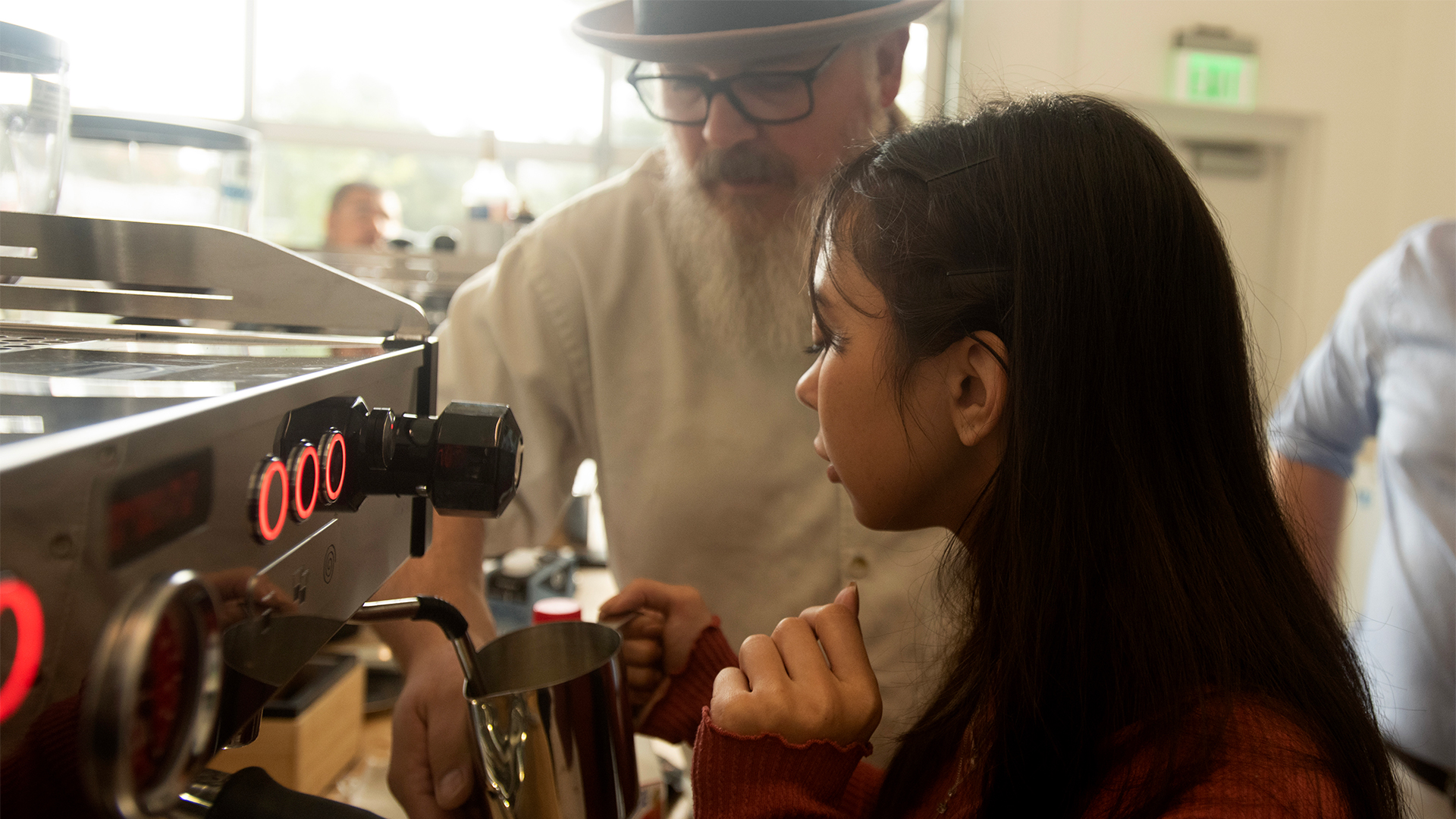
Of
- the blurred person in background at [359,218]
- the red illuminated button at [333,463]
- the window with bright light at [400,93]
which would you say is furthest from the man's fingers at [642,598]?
the window with bright light at [400,93]

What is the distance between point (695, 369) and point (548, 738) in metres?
0.64

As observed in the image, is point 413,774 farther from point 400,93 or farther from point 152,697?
point 400,93

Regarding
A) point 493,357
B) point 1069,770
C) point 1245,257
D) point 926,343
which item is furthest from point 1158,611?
point 1245,257

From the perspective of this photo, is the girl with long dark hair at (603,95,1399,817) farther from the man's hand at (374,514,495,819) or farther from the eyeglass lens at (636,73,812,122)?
the eyeglass lens at (636,73,812,122)

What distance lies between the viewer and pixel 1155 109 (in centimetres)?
325

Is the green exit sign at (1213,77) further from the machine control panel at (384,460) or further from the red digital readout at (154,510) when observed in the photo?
the red digital readout at (154,510)

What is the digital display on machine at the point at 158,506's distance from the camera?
0.26 meters

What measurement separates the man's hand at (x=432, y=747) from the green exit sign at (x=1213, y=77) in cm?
323

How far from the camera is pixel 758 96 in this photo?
985mm

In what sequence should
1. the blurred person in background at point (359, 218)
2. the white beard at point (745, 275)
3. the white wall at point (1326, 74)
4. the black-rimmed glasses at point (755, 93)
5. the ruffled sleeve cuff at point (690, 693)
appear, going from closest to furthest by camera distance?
the ruffled sleeve cuff at point (690, 693) → the black-rimmed glasses at point (755, 93) → the white beard at point (745, 275) → the blurred person in background at point (359, 218) → the white wall at point (1326, 74)

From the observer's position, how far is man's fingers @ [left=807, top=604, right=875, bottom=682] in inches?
25.0

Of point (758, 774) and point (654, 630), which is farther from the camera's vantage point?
point (654, 630)

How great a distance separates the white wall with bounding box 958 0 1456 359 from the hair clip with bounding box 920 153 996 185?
8.59 ft

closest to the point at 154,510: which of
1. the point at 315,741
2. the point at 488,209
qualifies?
the point at 315,741
